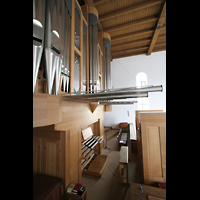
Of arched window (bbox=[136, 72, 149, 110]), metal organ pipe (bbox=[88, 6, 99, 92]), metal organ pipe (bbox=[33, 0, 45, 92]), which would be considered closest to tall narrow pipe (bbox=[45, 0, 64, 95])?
metal organ pipe (bbox=[33, 0, 45, 92])

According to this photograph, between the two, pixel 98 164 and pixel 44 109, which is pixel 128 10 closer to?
pixel 44 109

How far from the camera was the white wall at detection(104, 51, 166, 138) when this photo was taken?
22.8 ft

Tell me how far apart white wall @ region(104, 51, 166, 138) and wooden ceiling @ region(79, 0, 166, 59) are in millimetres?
1281

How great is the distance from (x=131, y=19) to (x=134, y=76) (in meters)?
3.76

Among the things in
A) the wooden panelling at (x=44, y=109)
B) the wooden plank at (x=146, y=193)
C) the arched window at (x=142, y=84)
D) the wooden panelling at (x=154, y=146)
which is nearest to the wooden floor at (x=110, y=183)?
the wooden plank at (x=146, y=193)

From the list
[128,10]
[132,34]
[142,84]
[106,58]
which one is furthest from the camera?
[142,84]

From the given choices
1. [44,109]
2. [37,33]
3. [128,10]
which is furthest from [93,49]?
[44,109]

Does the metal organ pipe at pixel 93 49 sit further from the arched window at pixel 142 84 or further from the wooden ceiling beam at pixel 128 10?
the arched window at pixel 142 84

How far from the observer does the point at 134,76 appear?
7.57 metres

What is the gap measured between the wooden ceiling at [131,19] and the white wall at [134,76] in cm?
128
